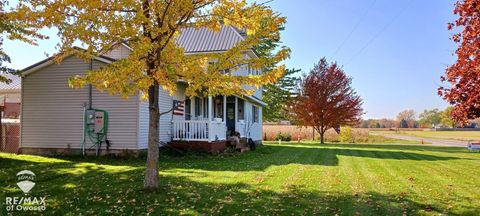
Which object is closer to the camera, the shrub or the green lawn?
the green lawn

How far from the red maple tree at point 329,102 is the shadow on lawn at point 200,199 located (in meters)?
18.9

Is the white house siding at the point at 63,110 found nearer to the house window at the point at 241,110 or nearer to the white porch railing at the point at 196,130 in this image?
the white porch railing at the point at 196,130

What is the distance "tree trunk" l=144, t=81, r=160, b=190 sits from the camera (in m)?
7.34

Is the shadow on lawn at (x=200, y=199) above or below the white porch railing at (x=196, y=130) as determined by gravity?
below

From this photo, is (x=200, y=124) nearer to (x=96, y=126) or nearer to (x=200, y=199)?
(x=96, y=126)

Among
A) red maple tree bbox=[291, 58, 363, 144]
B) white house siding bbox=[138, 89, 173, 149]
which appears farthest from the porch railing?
red maple tree bbox=[291, 58, 363, 144]

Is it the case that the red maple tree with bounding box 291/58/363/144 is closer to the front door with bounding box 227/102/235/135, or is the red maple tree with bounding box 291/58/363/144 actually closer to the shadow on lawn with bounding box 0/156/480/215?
the front door with bounding box 227/102/235/135

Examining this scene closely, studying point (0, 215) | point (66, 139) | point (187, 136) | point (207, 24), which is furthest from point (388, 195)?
point (66, 139)

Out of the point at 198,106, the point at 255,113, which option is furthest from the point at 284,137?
the point at 198,106

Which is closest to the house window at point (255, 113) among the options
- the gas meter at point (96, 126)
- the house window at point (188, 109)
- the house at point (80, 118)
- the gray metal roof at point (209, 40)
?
the gray metal roof at point (209, 40)

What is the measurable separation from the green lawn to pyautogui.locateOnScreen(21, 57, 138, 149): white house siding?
6.81 ft

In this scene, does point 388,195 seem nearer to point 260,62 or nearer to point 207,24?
point 260,62

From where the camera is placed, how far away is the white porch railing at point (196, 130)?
14.9 meters

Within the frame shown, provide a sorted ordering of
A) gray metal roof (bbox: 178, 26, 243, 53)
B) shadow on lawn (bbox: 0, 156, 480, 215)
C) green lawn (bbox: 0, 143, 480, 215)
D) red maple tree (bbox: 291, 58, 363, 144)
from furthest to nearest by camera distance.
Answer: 1. red maple tree (bbox: 291, 58, 363, 144)
2. gray metal roof (bbox: 178, 26, 243, 53)
3. green lawn (bbox: 0, 143, 480, 215)
4. shadow on lawn (bbox: 0, 156, 480, 215)
